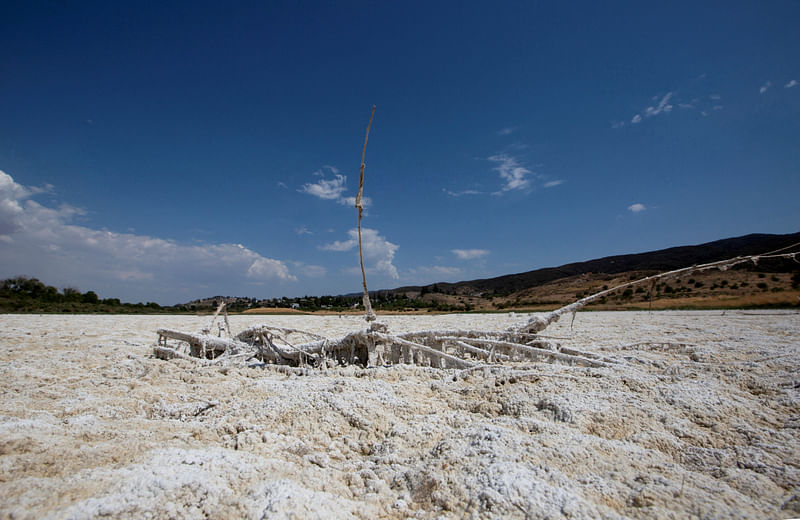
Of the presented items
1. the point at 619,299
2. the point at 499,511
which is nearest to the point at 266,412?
the point at 499,511

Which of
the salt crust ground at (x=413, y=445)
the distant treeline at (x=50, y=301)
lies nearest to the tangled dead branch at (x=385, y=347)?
the salt crust ground at (x=413, y=445)

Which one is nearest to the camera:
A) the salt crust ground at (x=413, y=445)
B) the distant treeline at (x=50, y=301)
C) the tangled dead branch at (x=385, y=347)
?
the salt crust ground at (x=413, y=445)

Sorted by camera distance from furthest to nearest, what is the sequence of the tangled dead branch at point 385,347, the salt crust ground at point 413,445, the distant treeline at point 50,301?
the distant treeline at point 50,301 → the tangled dead branch at point 385,347 → the salt crust ground at point 413,445

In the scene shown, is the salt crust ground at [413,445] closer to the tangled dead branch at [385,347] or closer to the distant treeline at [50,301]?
the tangled dead branch at [385,347]

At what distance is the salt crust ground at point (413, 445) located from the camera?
1.81 m

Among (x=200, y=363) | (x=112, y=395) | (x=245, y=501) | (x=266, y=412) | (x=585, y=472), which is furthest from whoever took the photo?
(x=200, y=363)

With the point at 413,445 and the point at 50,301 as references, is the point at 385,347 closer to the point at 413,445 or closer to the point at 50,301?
the point at 413,445

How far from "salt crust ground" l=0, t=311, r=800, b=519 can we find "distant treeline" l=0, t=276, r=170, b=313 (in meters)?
27.7

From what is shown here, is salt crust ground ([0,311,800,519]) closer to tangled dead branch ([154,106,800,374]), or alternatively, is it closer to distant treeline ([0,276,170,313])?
tangled dead branch ([154,106,800,374])

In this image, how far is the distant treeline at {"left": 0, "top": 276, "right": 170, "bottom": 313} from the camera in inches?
943

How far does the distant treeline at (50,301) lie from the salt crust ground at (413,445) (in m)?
27.7

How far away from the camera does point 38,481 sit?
194 cm

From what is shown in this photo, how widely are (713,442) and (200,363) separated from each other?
618 centimetres

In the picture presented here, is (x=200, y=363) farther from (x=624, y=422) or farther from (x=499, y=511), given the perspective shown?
(x=624, y=422)
